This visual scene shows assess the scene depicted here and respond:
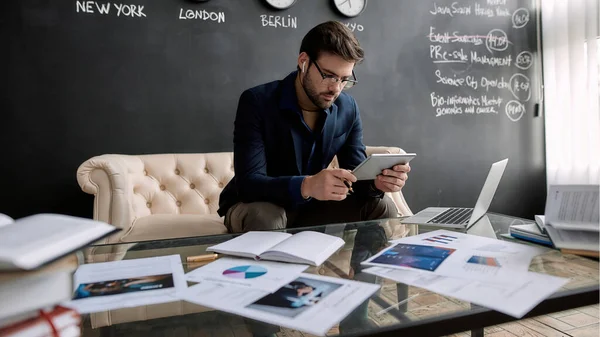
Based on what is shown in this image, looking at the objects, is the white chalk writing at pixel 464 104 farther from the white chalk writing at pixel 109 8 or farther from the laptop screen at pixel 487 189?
the white chalk writing at pixel 109 8

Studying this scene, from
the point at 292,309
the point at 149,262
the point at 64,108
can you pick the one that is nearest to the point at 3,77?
the point at 64,108

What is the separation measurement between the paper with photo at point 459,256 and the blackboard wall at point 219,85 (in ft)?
5.51

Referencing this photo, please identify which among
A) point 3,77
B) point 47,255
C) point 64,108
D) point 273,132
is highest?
point 3,77

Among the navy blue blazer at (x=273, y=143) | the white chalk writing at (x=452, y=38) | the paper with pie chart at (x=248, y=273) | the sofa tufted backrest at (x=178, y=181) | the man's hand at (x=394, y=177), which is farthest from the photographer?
the white chalk writing at (x=452, y=38)

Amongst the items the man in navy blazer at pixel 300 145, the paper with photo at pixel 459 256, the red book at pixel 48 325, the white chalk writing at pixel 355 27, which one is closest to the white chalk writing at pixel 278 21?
the white chalk writing at pixel 355 27

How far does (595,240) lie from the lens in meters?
0.86

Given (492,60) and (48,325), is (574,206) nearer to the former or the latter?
(48,325)

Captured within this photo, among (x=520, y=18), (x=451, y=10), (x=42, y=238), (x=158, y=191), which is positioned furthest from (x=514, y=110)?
(x=42, y=238)

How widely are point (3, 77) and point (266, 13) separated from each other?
4.68 ft

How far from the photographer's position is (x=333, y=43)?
4.85 ft

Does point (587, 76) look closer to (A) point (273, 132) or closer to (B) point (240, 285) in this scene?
(A) point (273, 132)

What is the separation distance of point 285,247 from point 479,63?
266 cm

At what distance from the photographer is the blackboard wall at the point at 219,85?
210cm

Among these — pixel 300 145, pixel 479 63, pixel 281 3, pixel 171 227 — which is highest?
pixel 281 3
